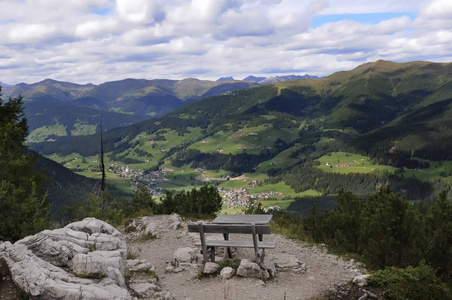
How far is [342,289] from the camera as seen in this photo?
Answer: 12367mm

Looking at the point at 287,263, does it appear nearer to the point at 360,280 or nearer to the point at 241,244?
the point at 241,244

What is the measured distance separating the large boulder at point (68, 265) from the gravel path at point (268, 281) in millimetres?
2495

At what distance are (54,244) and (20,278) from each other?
2078mm

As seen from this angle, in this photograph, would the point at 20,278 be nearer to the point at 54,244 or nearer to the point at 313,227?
the point at 54,244

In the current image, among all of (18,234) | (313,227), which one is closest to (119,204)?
(18,234)

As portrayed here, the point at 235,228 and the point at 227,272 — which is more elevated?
the point at 235,228

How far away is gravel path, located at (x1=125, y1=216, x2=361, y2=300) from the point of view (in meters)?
11.8

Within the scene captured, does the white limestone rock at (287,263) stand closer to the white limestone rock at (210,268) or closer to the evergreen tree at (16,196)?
the white limestone rock at (210,268)

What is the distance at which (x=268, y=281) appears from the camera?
13.0 metres

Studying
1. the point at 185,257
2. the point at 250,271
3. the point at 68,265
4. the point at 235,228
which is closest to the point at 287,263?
the point at 250,271

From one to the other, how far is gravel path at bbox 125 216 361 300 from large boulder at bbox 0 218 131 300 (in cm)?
250

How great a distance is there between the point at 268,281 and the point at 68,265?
7.31m

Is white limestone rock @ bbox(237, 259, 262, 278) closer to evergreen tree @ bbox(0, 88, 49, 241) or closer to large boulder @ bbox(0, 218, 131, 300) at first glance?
large boulder @ bbox(0, 218, 131, 300)

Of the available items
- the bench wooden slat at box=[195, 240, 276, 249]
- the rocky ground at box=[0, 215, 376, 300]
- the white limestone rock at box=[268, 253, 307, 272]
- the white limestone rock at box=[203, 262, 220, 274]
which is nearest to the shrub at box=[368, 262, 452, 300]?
the rocky ground at box=[0, 215, 376, 300]
